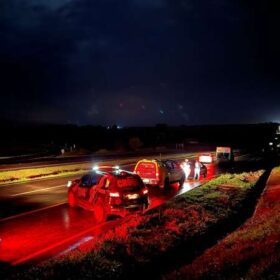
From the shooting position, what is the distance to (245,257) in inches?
325

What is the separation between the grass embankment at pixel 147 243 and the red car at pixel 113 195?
0.48 m

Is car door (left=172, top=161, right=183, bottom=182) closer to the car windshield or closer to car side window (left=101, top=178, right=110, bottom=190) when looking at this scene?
the car windshield

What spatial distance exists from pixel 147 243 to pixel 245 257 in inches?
94.3

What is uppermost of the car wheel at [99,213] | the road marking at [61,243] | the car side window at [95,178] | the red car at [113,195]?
the car side window at [95,178]

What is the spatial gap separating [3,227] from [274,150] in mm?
53406

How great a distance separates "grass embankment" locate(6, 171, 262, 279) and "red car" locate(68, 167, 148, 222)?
0.48 meters

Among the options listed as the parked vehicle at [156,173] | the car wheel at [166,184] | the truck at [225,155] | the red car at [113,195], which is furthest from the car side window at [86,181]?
the truck at [225,155]

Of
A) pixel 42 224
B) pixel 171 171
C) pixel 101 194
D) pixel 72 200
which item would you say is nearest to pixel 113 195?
pixel 101 194

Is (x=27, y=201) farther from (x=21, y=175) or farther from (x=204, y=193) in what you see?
(x=21, y=175)

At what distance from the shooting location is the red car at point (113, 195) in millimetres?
12430

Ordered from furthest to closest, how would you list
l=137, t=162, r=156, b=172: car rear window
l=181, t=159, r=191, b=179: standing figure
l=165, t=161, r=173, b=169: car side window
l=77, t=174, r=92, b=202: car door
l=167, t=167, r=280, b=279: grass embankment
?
l=181, t=159, r=191, b=179: standing figure
l=165, t=161, r=173, b=169: car side window
l=137, t=162, r=156, b=172: car rear window
l=77, t=174, r=92, b=202: car door
l=167, t=167, r=280, b=279: grass embankment

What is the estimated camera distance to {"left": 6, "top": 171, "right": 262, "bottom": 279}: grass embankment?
306 inches

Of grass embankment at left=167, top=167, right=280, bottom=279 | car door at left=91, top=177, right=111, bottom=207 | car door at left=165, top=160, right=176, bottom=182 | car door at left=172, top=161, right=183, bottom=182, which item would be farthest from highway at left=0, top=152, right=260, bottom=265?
grass embankment at left=167, top=167, right=280, bottom=279

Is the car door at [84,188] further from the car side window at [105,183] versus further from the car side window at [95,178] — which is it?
the car side window at [105,183]
